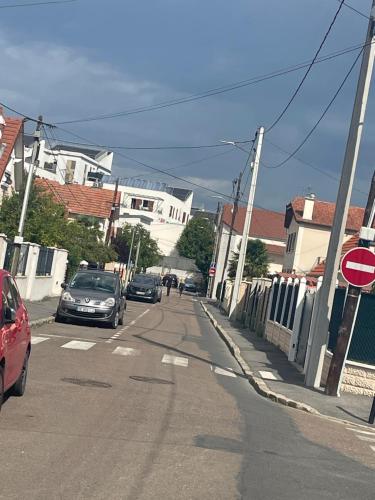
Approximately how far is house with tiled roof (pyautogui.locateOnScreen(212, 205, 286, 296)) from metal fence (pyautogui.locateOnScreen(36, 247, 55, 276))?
52923mm

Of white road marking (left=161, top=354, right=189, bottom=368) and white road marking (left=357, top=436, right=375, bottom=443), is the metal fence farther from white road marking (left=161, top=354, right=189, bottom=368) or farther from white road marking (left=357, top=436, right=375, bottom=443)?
white road marking (left=357, top=436, right=375, bottom=443)

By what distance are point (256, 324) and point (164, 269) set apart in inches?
3146

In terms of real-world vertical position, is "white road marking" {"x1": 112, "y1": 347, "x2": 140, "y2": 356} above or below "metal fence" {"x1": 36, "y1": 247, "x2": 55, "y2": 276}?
below

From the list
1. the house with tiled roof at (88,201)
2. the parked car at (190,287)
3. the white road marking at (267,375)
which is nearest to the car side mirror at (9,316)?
the white road marking at (267,375)

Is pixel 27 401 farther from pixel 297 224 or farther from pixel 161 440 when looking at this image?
pixel 297 224

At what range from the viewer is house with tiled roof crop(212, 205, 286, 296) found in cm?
9600

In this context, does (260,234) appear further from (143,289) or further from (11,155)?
(11,155)

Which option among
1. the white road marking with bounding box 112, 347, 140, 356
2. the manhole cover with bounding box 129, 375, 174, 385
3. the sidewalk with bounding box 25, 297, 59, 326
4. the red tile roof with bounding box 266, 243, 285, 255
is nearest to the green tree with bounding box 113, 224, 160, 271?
the red tile roof with bounding box 266, 243, 285, 255

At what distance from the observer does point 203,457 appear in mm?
8406

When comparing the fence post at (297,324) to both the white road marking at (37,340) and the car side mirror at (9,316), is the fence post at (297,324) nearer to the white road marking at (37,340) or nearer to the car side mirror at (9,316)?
the white road marking at (37,340)

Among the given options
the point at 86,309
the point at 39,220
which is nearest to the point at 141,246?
the point at 39,220

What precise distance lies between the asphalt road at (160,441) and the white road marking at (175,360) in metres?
1.34

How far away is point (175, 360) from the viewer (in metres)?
18.6

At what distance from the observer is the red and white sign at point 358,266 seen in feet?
51.3
